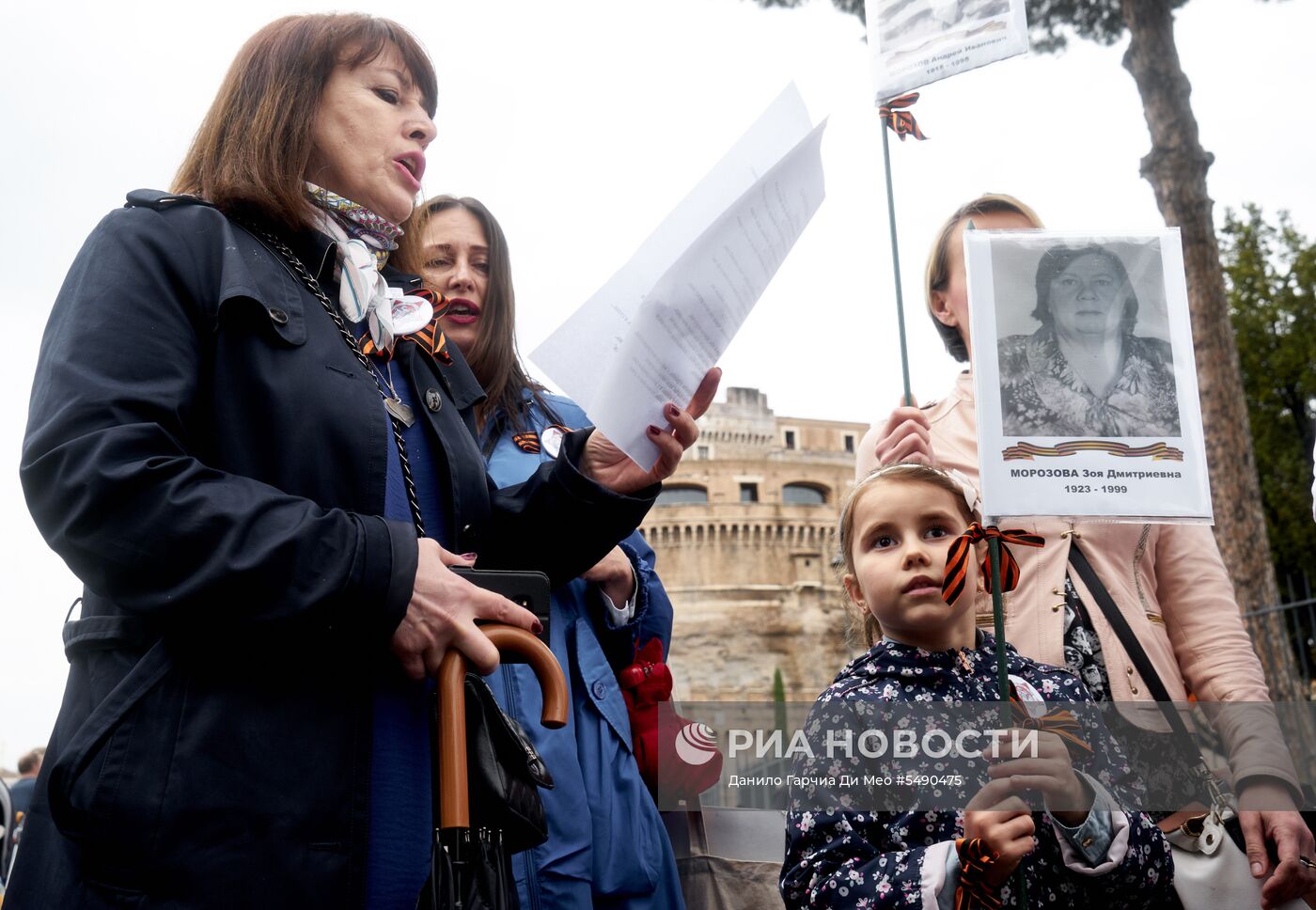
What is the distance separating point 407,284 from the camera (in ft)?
6.31

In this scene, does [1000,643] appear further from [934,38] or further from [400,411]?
[934,38]

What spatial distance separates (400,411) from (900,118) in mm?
1400

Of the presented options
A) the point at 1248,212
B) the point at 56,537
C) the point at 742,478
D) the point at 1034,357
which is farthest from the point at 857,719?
the point at 742,478

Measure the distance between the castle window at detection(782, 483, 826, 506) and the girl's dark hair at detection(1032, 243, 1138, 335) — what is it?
41397 millimetres

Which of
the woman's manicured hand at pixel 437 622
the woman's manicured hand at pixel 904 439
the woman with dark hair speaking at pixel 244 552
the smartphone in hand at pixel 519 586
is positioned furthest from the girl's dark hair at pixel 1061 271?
the woman's manicured hand at pixel 437 622

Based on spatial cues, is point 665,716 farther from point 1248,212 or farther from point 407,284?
point 1248,212

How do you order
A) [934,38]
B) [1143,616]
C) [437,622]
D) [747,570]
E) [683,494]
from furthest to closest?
[683,494]
[747,570]
[934,38]
[1143,616]
[437,622]

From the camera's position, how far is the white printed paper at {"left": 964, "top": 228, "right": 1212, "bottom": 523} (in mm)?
1937

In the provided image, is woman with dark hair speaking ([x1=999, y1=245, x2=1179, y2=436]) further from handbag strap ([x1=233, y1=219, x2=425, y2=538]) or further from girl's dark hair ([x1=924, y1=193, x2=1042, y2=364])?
handbag strap ([x1=233, y1=219, x2=425, y2=538])

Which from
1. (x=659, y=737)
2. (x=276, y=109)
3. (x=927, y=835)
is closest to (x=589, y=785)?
(x=659, y=737)

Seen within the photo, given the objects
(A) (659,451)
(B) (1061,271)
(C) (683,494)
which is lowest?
(A) (659,451)

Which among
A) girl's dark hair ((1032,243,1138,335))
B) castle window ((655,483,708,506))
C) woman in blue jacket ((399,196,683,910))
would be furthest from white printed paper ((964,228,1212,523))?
castle window ((655,483,708,506))

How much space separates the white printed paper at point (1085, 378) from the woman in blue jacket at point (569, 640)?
73cm

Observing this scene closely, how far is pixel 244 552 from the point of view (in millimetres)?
1280
